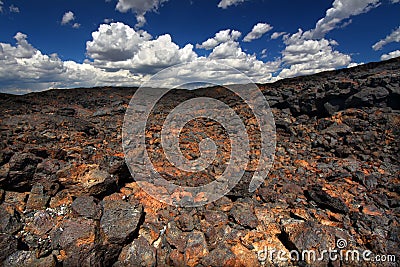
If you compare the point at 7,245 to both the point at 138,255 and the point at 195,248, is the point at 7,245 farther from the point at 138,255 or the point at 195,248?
the point at 195,248

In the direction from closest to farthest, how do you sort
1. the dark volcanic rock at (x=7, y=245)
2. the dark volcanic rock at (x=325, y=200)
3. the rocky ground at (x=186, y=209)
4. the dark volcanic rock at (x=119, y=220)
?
the dark volcanic rock at (x=7, y=245), the rocky ground at (x=186, y=209), the dark volcanic rock at (x=119, y=220), the dark volcanic rock at (x=325, y=200)

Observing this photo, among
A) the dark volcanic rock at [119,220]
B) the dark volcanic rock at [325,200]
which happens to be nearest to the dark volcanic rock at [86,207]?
the dark volcanic rock at [119,220]

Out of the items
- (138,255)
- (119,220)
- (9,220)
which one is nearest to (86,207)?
(119,220)

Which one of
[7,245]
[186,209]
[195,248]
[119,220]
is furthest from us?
[186,209]

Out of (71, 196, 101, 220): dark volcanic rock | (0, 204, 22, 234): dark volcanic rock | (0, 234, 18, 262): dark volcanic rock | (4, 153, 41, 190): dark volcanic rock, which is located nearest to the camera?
(0, 234, 18, 262): dark volcanic rock

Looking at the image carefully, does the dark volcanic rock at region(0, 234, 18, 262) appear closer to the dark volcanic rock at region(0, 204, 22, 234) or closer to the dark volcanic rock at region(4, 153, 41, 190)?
the dark volcanic rock at region(0, 204, 22, 234)

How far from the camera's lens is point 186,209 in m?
5.74

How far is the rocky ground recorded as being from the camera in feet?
14.7

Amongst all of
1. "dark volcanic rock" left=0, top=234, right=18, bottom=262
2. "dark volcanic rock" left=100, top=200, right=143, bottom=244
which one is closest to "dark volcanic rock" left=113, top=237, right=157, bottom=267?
"dark volcanic rock" left=100, top=200, right=143, bottom=244

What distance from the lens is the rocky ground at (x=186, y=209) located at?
14.7 feet

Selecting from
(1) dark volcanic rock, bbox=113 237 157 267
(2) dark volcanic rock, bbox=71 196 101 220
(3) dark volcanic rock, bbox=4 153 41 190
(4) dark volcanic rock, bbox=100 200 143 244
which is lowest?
(1) dark volcanic rock, bbox=113 237 157 267

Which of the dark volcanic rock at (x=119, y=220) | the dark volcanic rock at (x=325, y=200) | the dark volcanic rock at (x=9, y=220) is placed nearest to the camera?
the dark volcanic rock at (x=9, y=220)

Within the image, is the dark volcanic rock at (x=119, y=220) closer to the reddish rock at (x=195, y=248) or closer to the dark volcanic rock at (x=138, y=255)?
the dark volcanic rock at (x=138, y=255)

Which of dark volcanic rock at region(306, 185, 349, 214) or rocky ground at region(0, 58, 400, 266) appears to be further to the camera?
dark volcanic rock at region(306, 185, 349, 214)
